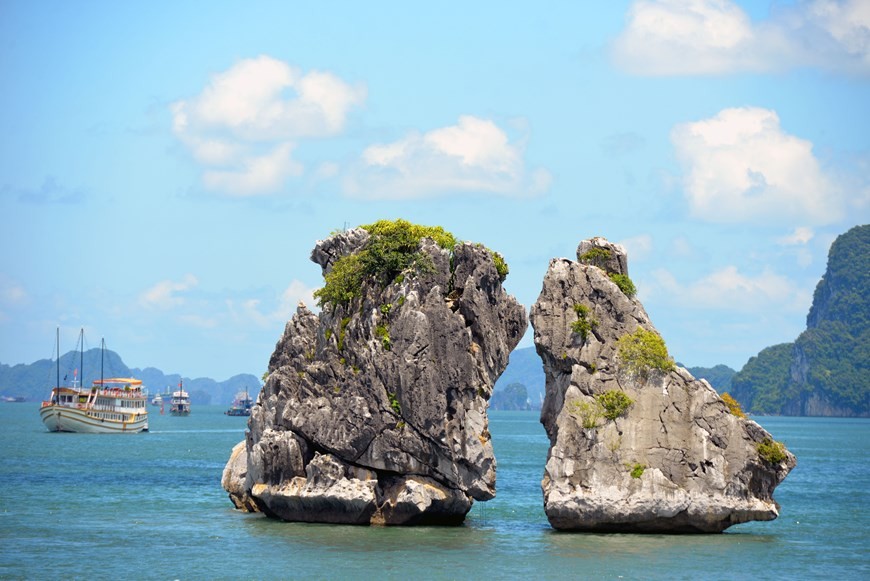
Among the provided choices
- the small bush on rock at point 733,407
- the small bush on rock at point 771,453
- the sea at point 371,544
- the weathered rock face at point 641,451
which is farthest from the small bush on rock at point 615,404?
the small bush on rock at point 771,453

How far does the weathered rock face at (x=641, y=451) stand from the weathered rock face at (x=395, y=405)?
9.33 ft

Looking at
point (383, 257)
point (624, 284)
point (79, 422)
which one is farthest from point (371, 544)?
point (79, 422)

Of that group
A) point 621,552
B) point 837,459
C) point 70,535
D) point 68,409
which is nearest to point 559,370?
point 621,552

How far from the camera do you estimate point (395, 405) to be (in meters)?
45.9

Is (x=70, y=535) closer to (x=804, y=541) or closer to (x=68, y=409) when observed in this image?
(x=804, y=541)

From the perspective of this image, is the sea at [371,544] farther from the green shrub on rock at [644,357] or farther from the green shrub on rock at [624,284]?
the green shrub on rock at [624,284]

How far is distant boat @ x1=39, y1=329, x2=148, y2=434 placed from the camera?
128 meters

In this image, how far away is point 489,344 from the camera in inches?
1860

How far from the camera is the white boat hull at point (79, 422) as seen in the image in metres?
127

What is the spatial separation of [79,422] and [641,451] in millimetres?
94148

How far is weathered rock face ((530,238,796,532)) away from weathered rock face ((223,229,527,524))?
284cm

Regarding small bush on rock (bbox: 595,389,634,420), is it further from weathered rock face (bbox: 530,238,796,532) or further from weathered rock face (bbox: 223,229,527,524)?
weathered rock face (bbox: 223,229,527,524)

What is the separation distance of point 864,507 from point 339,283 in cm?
2681

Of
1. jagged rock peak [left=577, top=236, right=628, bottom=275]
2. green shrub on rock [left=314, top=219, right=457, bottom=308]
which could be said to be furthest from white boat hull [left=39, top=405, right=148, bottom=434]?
jagged rock peak [left=577, top=236, right=628, bottom=275]
